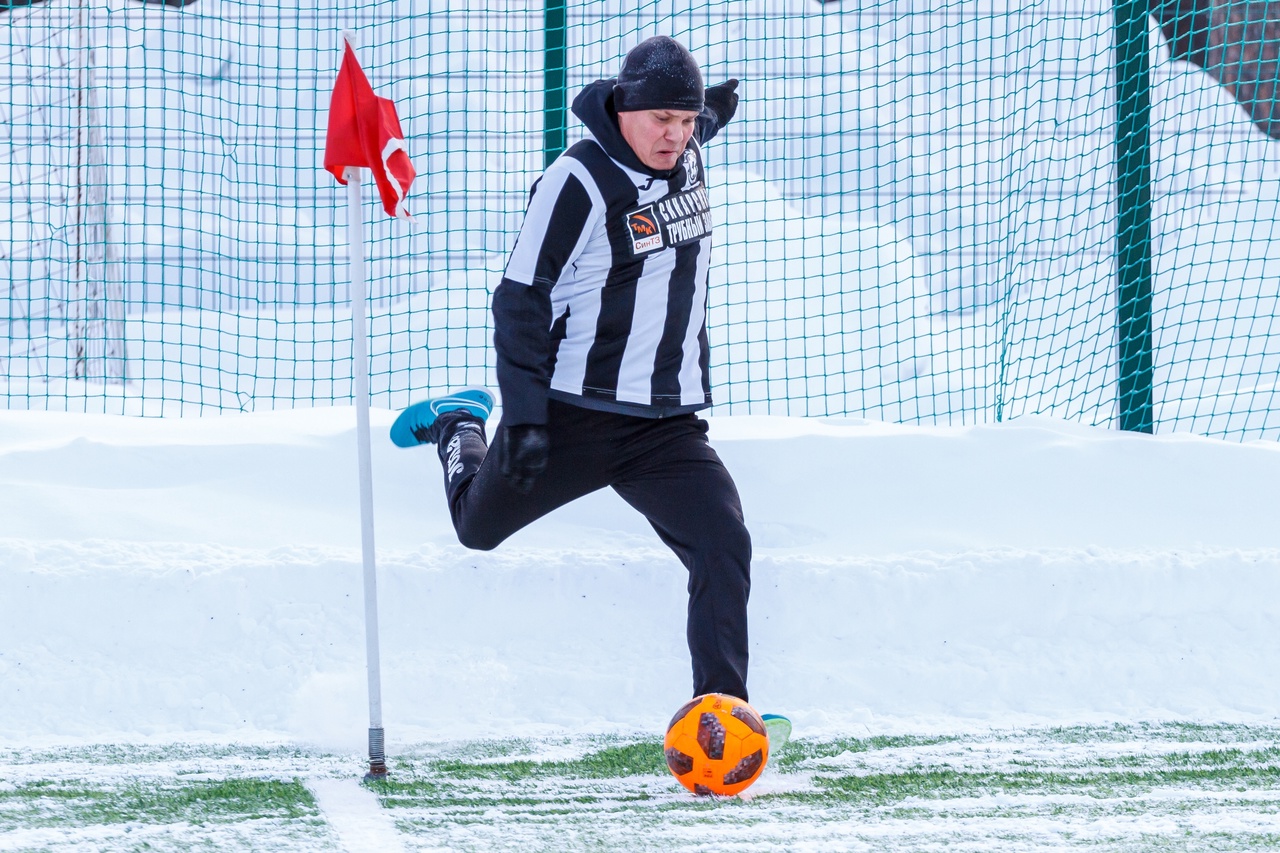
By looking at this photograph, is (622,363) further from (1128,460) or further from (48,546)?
(1128,460)

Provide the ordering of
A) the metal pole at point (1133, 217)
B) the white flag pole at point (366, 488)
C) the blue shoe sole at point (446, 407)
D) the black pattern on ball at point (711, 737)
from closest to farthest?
the black pattern on ball at point (711, 737) → the white flag pole at point (366, 488) → the blue shoe sole at point (446, 407) → the metal pole at point (1133, 217)

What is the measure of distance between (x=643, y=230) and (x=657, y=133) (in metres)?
0.25

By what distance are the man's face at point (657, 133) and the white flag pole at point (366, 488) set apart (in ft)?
2.38

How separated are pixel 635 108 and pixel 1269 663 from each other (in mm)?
2970

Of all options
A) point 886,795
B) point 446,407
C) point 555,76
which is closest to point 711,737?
point 886,795

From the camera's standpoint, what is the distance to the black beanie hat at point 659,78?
3361 millimetres

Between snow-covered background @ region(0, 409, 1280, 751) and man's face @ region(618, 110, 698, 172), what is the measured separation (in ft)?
5.69

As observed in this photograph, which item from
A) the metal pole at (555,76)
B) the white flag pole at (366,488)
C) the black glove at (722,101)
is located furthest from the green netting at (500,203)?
the white flag pole at (366,488)

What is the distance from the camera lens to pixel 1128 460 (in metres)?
5.93

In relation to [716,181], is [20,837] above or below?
below

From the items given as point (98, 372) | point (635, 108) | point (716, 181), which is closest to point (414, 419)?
point (635, 108)

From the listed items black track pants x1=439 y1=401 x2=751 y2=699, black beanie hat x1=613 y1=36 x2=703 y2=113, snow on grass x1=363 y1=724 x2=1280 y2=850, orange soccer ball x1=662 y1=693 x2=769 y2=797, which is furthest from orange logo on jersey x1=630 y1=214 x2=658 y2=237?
snow on grass x1=363 y1=724 x2=1280 y2=850

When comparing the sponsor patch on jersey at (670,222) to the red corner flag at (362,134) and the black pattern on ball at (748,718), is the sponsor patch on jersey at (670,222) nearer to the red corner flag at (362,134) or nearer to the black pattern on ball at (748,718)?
the red corner flag at (362,134)

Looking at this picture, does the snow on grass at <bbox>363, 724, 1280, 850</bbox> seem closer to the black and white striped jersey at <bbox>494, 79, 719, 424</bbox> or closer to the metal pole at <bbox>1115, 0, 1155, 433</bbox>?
the black and white striped jersey at <bbox>494, 79, 719, 424</bbox>
